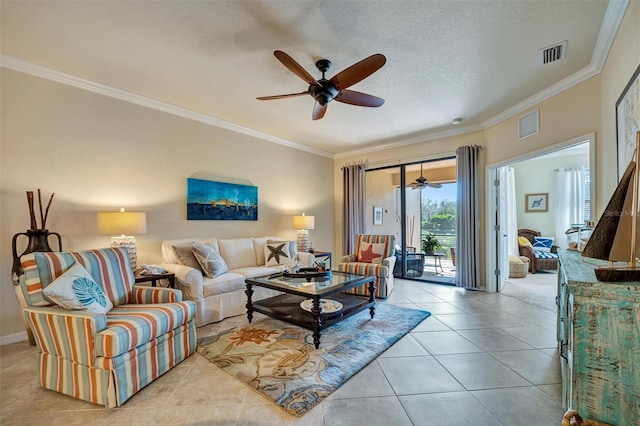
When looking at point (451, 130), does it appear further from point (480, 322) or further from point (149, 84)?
point (149, 84)

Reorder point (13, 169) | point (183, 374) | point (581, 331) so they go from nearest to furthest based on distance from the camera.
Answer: point (581, 331)
point (183, 374)
point (13, 169)

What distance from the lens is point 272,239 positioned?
459 centimetres

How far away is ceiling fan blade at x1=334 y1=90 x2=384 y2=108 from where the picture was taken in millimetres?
2633

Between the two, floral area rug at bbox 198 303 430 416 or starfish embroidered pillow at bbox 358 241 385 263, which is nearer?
floral area rug at bbox 198 303 430 416

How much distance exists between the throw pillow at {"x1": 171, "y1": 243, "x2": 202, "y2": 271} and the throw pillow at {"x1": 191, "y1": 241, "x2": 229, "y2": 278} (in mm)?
80

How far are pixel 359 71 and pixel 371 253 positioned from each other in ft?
9.85

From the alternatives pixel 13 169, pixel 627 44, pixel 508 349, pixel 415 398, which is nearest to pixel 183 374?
pixel 415 398

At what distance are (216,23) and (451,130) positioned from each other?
408cm

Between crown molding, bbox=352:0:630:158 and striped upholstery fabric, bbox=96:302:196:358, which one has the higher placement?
crown molding, bbox=352:0:630:158

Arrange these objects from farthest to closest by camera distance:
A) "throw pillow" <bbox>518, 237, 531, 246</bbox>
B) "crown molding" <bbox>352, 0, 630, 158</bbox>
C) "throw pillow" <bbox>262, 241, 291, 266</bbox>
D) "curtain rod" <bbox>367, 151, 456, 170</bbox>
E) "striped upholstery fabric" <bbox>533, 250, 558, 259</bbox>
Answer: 1. "throw pillow" <bbox>518, 237, 531, 246</bbox>
2. "striped upholstery fabric" <bbox>533, 250, 558, 259</bbox>
3. "curtain rod" <bbox>367, 151, 456, 170</bbox>
4. "throw pillow" <bbox>262, 241, 291, 266</bbox>
5. "crown molding" <bbox>352, 0, 630, 158</bbox>

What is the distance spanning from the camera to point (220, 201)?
14.2 ft

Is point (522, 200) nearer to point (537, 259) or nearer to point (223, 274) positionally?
point (537, 259)

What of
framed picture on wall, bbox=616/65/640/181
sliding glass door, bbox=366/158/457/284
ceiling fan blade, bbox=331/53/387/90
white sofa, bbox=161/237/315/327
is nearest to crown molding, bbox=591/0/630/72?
framed picture on wall, bbox=616/65/640/181

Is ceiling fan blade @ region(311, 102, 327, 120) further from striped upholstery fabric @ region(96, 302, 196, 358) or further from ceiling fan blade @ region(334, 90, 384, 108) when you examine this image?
striped upholstery fabric @ region(96, 302, 196, 358)
